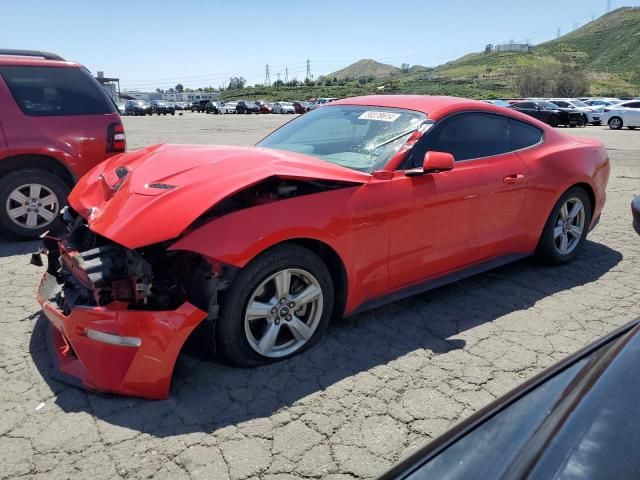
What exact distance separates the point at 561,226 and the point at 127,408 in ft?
13.2

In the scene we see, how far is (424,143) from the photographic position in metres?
3.60

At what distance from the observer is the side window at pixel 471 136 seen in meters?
3.74

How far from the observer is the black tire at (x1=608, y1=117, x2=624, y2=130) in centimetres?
2612

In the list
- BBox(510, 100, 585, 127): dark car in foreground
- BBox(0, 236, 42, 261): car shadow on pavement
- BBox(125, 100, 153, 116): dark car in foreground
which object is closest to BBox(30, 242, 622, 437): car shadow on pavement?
BBox(0, 236, 42, 261): car shadow on pavement

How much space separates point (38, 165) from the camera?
5.52 meters

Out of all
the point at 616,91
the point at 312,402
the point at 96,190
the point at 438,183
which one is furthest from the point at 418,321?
the point at 616,91

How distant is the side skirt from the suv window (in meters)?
4.27

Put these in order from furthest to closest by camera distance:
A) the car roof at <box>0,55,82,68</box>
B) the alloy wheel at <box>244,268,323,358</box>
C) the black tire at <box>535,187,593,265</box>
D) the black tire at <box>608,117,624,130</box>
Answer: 1. the black tire at <box>608,117,624,130</box>
2. the car roof at <box>0,55,82,68</box>
3. the black tire at <box>535,187,593,265</box>
4. the alloy wheel at <box>244,268,323,358</box>

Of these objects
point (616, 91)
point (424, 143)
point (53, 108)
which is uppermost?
point (616, 91)

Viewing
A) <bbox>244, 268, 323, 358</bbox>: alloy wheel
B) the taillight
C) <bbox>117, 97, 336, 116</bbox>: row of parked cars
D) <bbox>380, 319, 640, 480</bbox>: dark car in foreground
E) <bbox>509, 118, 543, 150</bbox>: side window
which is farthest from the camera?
<bbox>117, 97, 336, 116</bbox>: row of parked cars

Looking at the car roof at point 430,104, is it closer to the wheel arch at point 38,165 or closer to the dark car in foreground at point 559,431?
the dark car in foreground at point 559,431

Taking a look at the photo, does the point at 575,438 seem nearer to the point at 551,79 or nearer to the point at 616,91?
the point at 551,79

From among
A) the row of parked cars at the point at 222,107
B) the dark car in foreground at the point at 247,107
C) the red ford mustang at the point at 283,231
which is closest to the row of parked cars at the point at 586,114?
the row of parked cars at the point at 222,107

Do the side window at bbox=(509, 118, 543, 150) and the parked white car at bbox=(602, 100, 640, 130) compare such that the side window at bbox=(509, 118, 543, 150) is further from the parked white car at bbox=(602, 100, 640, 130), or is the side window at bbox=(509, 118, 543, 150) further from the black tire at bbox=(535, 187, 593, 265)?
the parked white car at bbox=(602, 100, 640, 130)
